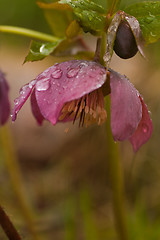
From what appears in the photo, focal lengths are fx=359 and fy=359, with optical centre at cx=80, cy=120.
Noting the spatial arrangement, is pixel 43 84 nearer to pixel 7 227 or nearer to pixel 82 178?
pixel 7 227

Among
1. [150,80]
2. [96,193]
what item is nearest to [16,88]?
[150,80]

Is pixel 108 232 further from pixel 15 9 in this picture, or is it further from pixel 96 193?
pixel 15 9

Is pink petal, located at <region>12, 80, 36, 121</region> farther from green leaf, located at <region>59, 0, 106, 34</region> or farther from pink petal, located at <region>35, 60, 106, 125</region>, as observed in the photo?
green leaf, located at <region>59, 0, 106, 34</region>

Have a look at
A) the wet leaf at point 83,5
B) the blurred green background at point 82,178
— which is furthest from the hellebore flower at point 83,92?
the blurred green background at point 82,178

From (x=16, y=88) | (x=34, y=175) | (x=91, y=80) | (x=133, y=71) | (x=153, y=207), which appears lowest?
(x=34, y=175)

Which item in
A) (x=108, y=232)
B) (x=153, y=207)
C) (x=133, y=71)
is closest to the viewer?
(x=108, y=232)

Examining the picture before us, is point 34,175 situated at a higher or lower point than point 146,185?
lower
